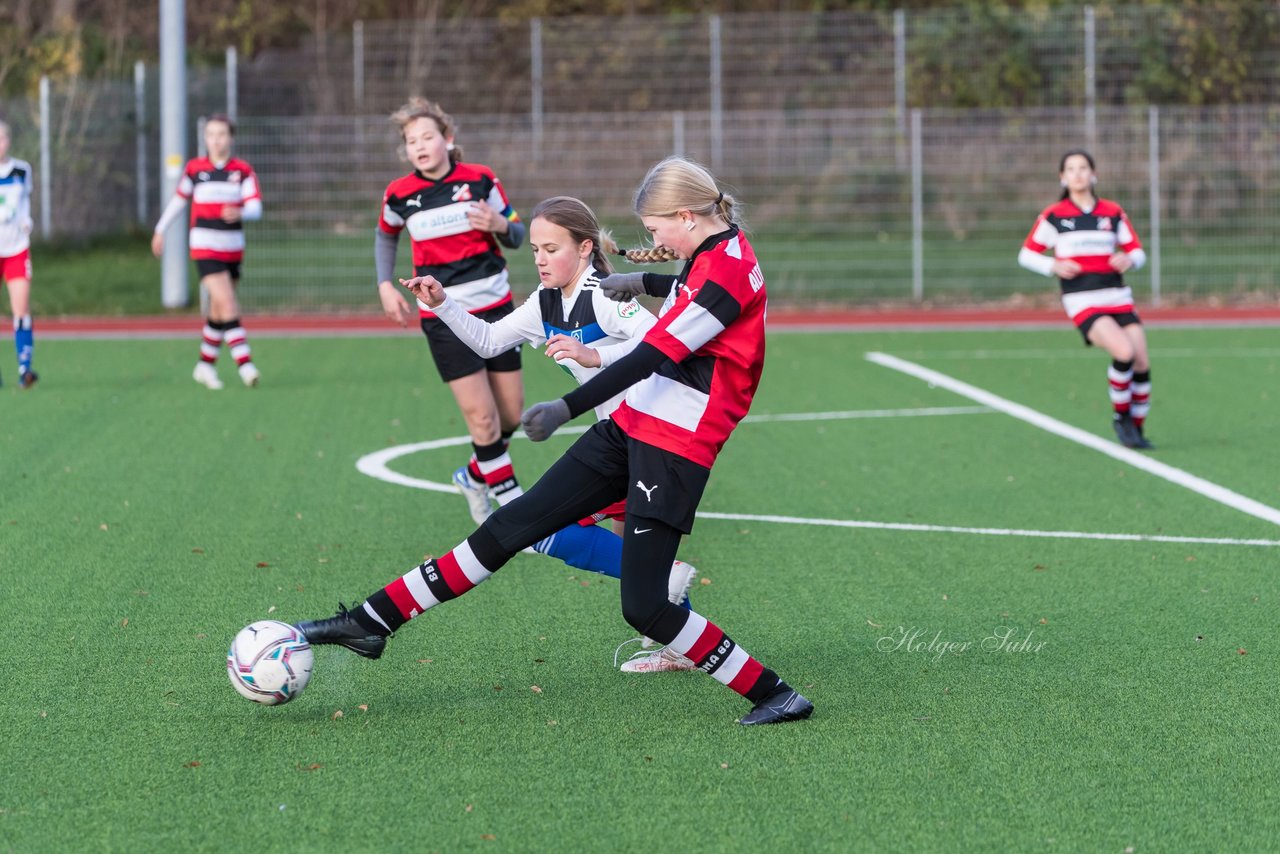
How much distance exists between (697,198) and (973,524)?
3648 mm

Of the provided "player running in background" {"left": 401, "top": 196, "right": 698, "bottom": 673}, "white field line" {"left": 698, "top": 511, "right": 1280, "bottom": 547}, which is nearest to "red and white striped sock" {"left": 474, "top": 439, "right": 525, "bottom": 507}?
"white field line" {"left": 698, "top": 511, "right": 1280, "bottom": 547}

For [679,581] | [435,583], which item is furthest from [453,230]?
[435,583]

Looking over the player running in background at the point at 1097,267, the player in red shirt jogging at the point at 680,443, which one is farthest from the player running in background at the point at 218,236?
the player in red shirt jogging at the point at 680,443

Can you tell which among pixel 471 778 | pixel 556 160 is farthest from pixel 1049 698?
pixel 556 160

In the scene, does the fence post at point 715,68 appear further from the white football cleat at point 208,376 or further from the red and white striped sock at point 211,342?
the white football cleat at point 208,376

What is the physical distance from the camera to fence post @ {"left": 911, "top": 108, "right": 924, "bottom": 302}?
72.0ft

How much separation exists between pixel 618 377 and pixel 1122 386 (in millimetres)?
6901

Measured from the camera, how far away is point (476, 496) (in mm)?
7988

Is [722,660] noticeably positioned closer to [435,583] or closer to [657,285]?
[435,583]

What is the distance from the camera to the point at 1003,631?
584cm

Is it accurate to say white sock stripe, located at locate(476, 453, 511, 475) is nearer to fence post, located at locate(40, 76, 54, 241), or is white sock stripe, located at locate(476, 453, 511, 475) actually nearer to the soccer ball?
the soccer ball

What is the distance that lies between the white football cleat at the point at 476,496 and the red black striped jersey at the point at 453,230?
84 centimetres

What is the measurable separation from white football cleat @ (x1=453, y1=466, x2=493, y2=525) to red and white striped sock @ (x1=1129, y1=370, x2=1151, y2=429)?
4.60m

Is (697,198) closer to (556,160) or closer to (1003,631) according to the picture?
(1003,631)
